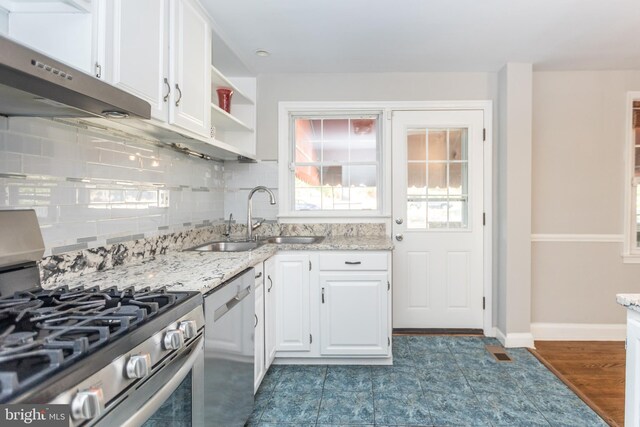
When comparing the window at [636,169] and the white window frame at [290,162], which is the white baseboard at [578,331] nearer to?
the window at [636,169]

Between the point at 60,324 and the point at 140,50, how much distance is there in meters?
1.10

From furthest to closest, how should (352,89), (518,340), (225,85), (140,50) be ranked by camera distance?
1. (352,89)
2. (518,340)
3. (225,85)
4. (140,50)

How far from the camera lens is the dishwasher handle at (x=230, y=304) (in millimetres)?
1448

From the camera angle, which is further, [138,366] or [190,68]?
[190,68]

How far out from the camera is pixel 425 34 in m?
2.48

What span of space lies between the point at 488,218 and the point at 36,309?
3.19 meters

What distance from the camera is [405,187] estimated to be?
329 centimetres

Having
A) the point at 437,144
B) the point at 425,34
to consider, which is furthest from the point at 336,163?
the point at 425,34

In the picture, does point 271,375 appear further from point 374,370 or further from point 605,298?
point 605,298

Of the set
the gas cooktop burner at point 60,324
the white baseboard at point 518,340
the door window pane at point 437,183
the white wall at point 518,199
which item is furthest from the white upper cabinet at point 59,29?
the white baseboard at point 518,340

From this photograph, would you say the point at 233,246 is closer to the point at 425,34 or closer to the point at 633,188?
the point at 425,34

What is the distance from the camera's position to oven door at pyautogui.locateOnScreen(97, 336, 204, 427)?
845 mm

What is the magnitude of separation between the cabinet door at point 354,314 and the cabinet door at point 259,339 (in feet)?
1.71

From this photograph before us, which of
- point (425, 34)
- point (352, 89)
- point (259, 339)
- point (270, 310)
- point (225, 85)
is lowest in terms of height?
point (259, 339)
